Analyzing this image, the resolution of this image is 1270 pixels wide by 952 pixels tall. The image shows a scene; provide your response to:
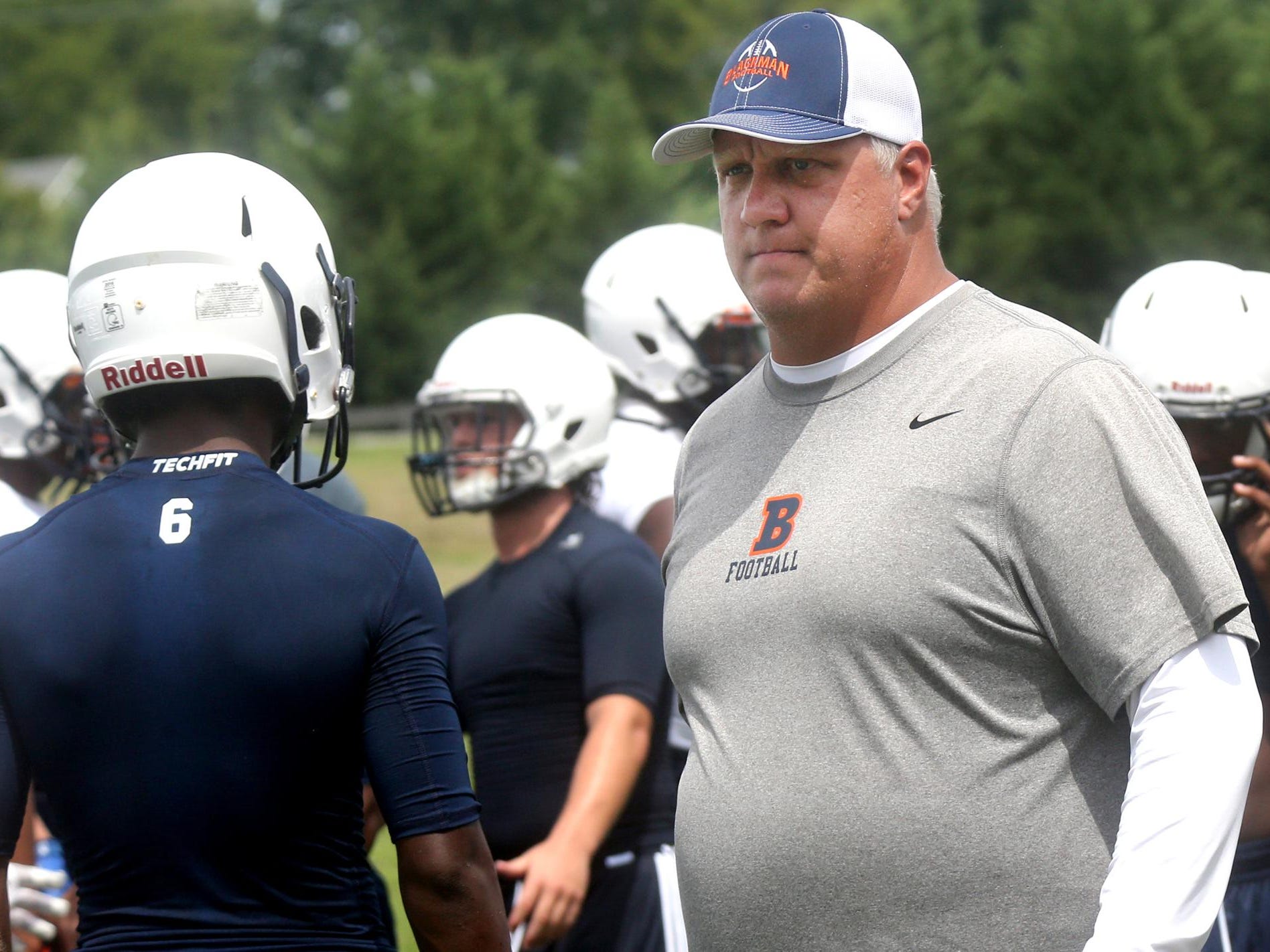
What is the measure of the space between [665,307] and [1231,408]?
2.20 m

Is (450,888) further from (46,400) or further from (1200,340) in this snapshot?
(46,400)

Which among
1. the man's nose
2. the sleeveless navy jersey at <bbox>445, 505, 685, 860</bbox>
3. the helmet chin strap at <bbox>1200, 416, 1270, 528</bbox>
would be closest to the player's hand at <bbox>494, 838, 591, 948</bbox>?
the sleeveless navy jersey at <bbox>445, 505, 685, 860</bbox>

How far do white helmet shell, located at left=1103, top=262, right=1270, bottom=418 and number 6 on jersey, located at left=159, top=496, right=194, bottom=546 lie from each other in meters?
2.21

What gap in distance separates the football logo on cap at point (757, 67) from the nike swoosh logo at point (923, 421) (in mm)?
605

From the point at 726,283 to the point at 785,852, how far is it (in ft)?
10.8

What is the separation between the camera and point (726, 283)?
5395mm

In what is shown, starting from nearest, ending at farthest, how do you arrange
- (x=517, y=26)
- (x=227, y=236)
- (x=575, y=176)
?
(x=227, y=236), (x=575, y=176), (x=517, y=26)

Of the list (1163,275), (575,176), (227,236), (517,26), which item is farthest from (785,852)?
(517,26)

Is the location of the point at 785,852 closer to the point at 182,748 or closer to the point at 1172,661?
the point at 1172,661

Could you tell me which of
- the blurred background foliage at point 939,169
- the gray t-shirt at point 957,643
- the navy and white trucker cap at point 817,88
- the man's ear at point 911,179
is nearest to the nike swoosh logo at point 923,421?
the gray t-shirt at point 957,643

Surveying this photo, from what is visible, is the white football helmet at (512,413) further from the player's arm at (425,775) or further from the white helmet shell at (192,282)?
the player's arm at (425,775)

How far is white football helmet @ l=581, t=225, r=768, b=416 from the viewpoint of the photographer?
5344 millimetres

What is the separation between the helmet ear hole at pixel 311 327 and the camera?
260cm

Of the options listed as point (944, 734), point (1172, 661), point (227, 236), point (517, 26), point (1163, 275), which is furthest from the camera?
point (517, 26)
